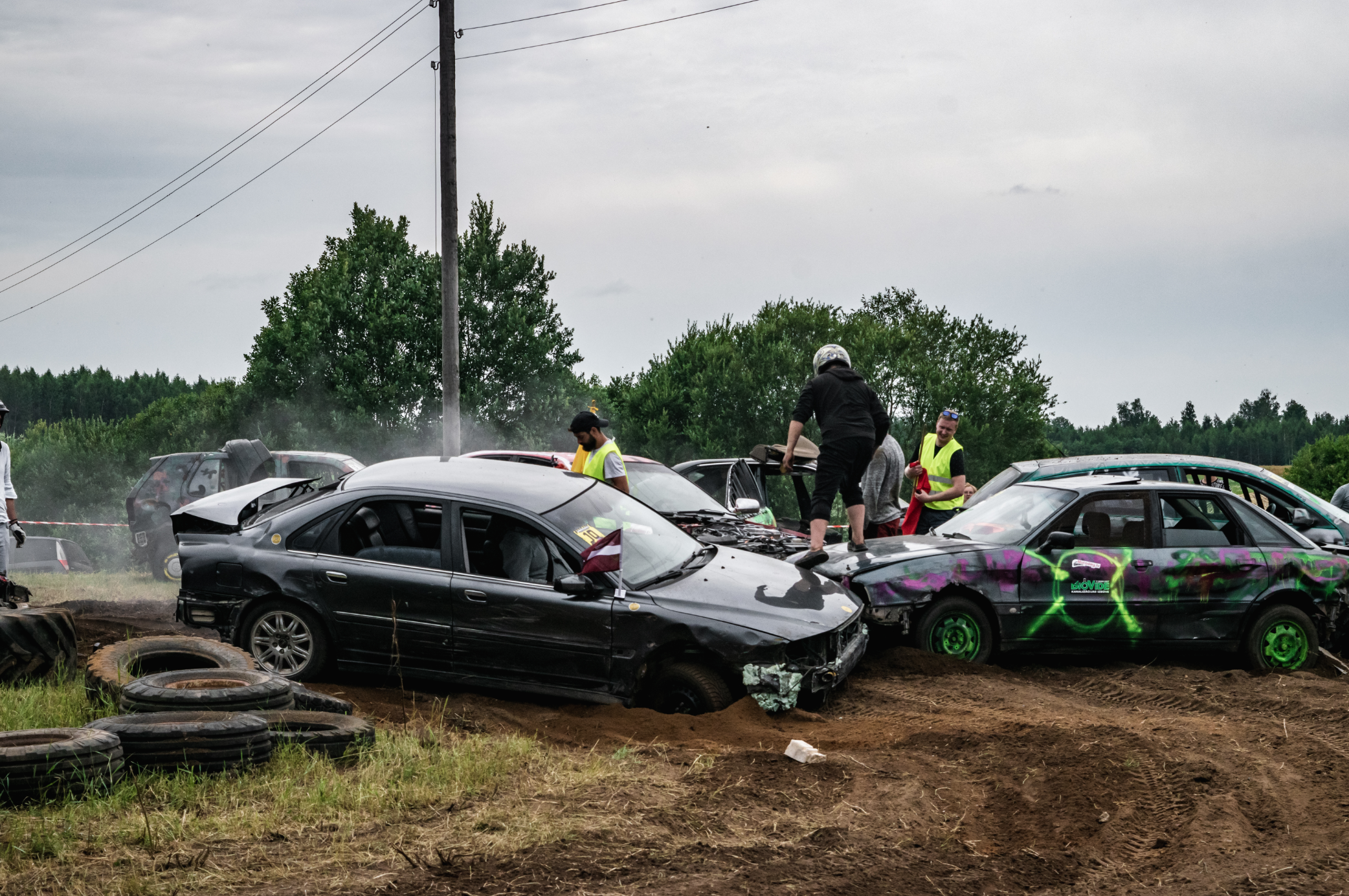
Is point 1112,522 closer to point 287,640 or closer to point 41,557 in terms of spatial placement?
point 287,640

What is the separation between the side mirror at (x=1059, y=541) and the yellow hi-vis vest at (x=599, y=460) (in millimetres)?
3556

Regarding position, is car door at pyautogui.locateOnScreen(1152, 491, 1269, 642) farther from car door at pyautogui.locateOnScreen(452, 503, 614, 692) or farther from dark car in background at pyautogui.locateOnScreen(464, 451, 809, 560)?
car door at pyautogui.locateOnScreen(452, 503, 614, 692)

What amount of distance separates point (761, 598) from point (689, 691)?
74 cm

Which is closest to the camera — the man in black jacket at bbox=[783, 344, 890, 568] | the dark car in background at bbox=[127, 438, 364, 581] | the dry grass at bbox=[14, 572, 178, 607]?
the man in black jacket at bbox=[783, 344, 890, 568]

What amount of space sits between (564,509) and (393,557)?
1143 millimetres

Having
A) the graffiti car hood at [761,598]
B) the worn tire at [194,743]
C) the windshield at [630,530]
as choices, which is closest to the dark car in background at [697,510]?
the windshield at [630,530]

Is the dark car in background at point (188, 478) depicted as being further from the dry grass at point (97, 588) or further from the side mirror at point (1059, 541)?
the side mirror at point (1059, 541)

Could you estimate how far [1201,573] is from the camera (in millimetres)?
9344

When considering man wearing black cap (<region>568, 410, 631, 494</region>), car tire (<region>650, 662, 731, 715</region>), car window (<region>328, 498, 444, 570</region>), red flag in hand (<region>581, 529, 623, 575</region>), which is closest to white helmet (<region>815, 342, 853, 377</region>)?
man wearing black cap (<region>568, 410, 631, 494</region>)

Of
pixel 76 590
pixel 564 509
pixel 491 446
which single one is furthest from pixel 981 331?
pixel 564 509

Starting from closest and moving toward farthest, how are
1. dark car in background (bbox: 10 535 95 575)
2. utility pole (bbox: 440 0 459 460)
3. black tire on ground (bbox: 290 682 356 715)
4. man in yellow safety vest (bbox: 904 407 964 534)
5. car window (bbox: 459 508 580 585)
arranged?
black tire on ground (bbox: 290 682 356 715) < car window (bbox: 459 508 580 585) < man in yellow safety vest (bbox: 904 407 964 534) < utility pole (bbox: 440 0 459 460) < dark car in background (bbox: 10 535 95 575)

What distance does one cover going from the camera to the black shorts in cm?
970

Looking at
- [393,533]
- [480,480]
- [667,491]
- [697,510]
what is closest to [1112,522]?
[697,510]

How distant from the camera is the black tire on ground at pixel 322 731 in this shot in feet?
20.2
